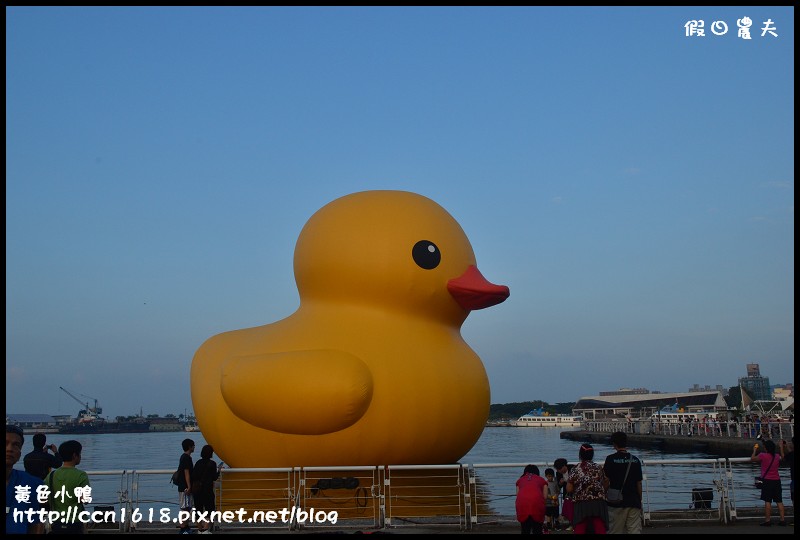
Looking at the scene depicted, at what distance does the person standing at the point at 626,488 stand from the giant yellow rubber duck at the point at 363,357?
131 inches

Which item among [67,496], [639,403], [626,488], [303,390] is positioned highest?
[639,403]

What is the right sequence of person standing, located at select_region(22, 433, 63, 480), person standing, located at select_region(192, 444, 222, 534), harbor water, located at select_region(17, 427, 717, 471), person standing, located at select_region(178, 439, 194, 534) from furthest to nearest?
harbor water, located at select_region(17, 427, 717, 471)
person standing, located at select_region(178, 439, 194, 534)
person standing, located at select_region(192, 444, 222, 534)
person standing, located at select_region(22, 433, 63, 480)

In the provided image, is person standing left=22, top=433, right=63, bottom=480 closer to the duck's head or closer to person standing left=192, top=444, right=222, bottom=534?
person standing left=192, top=444, right=222, bottom=534

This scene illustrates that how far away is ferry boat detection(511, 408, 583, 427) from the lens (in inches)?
3155

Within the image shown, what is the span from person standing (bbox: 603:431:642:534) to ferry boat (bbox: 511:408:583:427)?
7433 cm

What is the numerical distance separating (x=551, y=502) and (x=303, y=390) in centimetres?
309

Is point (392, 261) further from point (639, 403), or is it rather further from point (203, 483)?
point (639, 403)

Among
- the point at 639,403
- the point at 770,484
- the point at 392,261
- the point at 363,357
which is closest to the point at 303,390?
the point at 363,357

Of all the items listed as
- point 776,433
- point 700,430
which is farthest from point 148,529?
point 700,430

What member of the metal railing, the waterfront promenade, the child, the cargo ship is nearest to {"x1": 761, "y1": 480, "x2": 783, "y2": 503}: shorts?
the metal railing

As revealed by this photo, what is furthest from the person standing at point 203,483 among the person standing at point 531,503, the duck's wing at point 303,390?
the person standing at point 531,503

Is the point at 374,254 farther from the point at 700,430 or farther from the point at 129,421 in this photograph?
the point at 129,421

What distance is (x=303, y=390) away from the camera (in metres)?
8.87

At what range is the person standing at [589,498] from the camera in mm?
6191
